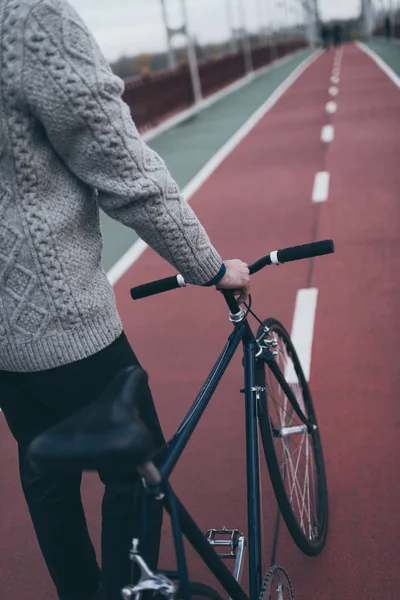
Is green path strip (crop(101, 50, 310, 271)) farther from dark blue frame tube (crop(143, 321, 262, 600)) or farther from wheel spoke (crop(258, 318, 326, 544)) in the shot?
dark blue frame tube (crop(143, 321, 262, 600))

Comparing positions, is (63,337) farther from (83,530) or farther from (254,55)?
(254,55)

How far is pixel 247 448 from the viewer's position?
2197 mm

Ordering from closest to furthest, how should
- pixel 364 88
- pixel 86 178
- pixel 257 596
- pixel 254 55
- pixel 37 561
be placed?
pixel 86 178, pixel 257 596, pixel 37 561, pixel 364 88, pixel 254 55

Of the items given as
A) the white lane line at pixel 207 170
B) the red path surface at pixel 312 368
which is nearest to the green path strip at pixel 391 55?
the white lane line at pixel 207 170

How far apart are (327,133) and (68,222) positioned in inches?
486

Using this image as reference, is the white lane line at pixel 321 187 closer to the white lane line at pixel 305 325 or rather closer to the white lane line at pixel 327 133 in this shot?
the white lane line at pixel 327 133

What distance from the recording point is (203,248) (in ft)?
6.34

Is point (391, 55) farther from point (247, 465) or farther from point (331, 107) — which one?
point (247, 465)

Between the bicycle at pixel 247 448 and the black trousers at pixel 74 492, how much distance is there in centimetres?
11

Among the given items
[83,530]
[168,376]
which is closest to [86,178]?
[83,530]

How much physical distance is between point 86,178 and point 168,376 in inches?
116

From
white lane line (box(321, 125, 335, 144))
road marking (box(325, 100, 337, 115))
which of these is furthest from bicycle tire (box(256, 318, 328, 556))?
road marking (box(325, 100, 337, 115))

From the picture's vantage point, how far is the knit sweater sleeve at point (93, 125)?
160cm

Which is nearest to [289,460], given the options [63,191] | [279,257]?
[279,257]
